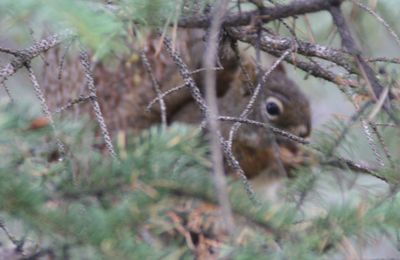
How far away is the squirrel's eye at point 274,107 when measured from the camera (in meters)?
3.41

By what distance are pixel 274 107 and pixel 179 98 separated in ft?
1.64

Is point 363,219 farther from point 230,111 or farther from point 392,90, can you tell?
point 230,111

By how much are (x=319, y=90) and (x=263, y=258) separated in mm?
3214

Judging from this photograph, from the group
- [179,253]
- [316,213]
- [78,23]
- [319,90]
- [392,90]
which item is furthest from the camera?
[319,90]

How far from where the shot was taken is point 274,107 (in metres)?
3.42

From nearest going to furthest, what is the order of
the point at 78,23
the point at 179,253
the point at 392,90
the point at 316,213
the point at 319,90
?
the point at 78,23 → the point at 179,253 → the point at 316,213 → the point at 392,90 → the point at 319,90

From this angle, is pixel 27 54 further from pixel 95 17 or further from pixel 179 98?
pixel 179 98

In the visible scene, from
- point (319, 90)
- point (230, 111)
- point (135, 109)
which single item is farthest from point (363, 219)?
point (319, 90)

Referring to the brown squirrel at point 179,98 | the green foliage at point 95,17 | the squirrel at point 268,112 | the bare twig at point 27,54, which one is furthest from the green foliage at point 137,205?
the squirrel at point 268,112

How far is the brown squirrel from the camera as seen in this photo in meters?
3.44

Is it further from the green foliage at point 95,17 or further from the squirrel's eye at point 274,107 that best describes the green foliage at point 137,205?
the squirrel's eye at point 274,107

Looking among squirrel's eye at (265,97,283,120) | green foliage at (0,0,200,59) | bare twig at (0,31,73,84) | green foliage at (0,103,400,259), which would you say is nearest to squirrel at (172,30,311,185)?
squirrel's eye at (265,97,283,120)

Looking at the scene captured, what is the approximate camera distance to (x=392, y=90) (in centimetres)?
133

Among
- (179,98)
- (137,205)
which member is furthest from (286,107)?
(137,205)
